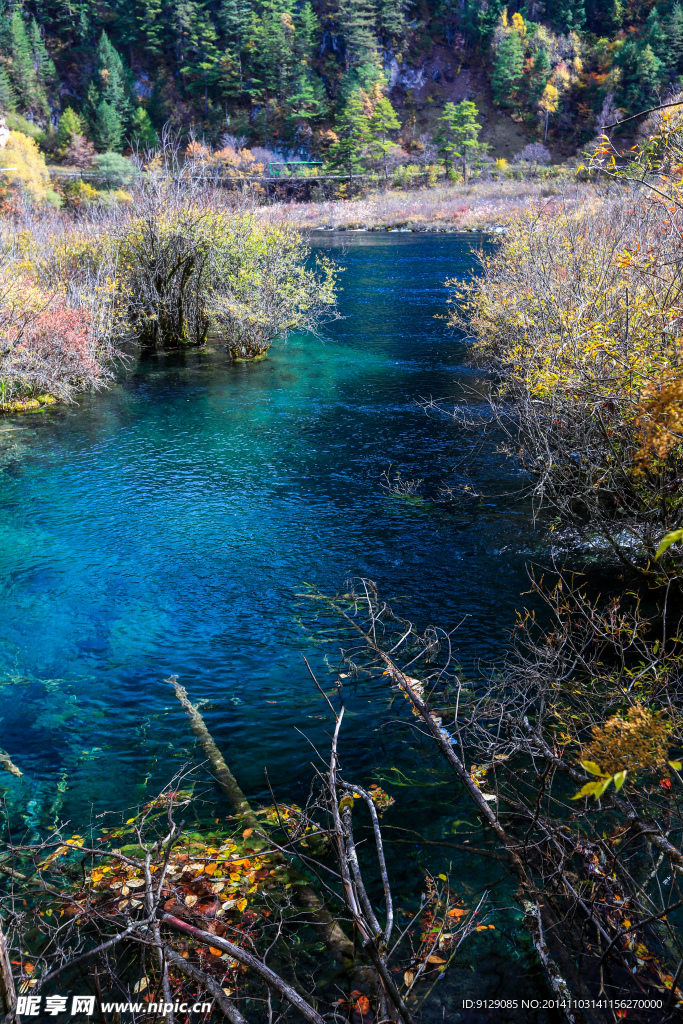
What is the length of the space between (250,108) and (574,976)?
161355 millimetres

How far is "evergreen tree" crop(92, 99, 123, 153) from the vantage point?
117 meters

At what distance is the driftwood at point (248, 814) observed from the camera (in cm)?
581

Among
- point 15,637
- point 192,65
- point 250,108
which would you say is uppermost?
point 192,65

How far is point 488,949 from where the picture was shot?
5840 mm

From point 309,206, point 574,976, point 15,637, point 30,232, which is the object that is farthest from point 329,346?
point 309,206

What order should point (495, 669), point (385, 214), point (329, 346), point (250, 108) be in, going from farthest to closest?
point (250, 108), point (385, 214), point (329, 346), point (495, 669)

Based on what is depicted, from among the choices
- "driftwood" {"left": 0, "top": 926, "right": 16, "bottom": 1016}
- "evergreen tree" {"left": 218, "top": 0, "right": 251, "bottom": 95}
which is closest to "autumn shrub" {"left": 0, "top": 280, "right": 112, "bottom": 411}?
"driftwood" {"left": 0, "top": 926, "right": 16, "bottom": 1016}

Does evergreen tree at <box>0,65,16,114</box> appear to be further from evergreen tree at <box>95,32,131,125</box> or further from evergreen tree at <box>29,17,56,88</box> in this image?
evergreen tree at <box>95,32,131,125</box>

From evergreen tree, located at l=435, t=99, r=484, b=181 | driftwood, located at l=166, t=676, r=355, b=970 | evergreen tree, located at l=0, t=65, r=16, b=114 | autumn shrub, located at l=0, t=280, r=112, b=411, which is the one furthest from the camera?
evergreen tree, located at l=0, t=65, r=16, b=114

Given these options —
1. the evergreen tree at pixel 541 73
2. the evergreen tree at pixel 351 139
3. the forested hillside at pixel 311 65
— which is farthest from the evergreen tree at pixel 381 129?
the evergreen tree at pixel 541 73

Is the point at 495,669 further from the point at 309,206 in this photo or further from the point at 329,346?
the point at 309,206

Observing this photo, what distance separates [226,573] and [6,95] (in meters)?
135

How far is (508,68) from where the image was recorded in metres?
136

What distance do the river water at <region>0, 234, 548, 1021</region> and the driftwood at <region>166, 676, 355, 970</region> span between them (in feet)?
0.59
